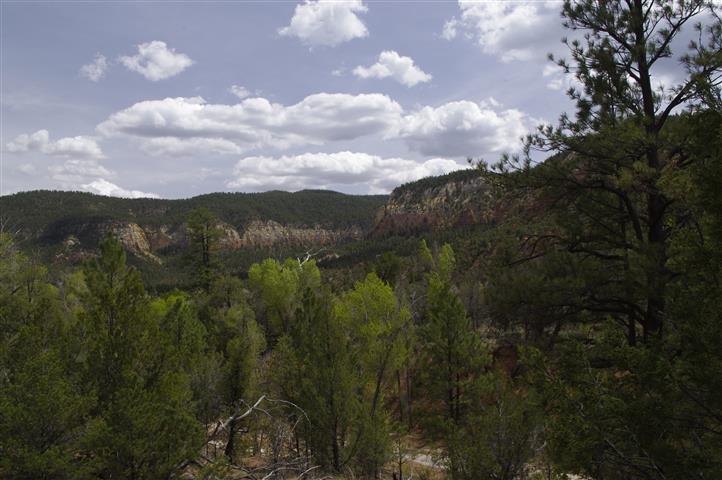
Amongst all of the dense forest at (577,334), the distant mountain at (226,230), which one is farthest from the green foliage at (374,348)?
the distant mountain at (226,230)

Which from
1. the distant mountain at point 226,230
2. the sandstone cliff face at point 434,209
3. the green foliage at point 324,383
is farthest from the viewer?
the sandstone cliff face at point 434,209

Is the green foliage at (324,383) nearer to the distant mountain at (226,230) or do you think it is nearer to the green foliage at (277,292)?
the green foliage at (277,292)

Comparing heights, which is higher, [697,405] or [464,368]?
[697,405]

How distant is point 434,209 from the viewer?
154 meters

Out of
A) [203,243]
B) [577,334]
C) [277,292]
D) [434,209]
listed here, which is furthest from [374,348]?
[434,209]

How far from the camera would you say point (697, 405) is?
4.83 meters

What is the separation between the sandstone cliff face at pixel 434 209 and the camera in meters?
134

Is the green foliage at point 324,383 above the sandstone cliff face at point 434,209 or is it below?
below

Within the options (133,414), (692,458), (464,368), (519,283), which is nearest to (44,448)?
(133,414)

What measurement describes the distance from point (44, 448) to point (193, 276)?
2973cm

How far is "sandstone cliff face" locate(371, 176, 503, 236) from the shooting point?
134m

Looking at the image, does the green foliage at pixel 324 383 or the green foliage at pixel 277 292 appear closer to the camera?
the green foliage at pixel 324 383

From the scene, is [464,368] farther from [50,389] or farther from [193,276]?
[193,276]

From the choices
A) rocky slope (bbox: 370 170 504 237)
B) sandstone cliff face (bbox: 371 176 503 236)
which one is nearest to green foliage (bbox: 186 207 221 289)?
sandstone cliff face (bbox: 371 176 503 236)
